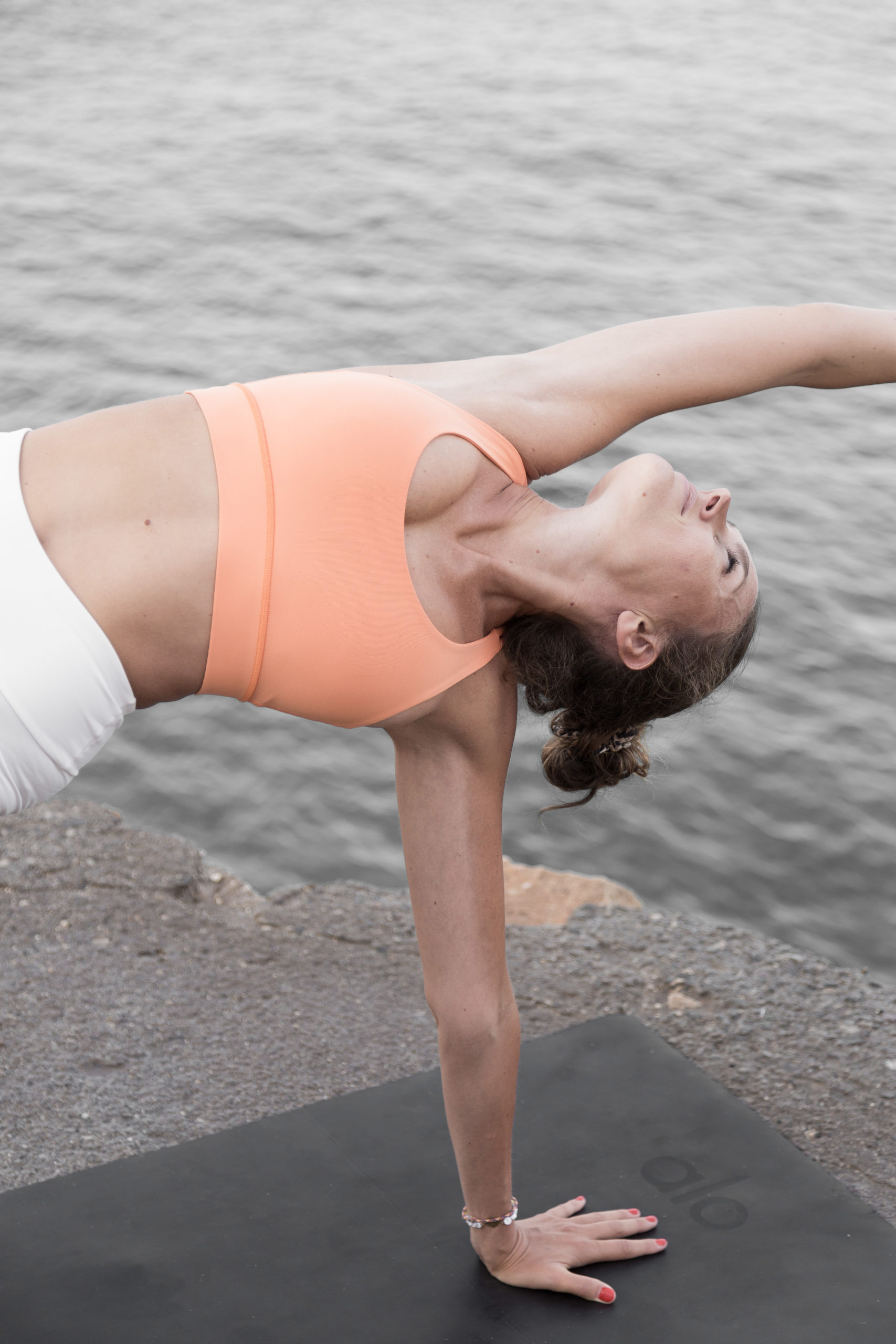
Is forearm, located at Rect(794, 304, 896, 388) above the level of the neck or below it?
above

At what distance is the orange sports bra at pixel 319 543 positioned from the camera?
151 cm

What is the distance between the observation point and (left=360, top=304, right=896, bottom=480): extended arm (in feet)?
5.64

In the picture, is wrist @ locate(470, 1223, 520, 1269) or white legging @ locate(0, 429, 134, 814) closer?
white legging @ locate(0, 429, 134, 814)

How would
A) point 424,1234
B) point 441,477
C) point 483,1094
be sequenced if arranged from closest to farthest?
point 441,477 → point 483,1094 → point 424,1234

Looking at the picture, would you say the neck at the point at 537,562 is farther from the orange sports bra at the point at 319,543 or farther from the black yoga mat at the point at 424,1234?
the black yoga mat at the point at 424,1234

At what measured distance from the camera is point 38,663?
1444 mm

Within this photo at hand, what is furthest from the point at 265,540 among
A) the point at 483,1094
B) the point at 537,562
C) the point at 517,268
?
the point at 517,268

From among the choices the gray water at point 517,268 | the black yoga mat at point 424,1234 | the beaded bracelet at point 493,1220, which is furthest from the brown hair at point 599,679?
the gray water at point 517,268

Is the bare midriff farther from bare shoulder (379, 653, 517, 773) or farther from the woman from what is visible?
bare shoulder (379, 653, 517, 773)

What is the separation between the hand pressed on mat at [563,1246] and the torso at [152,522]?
0.97 metres

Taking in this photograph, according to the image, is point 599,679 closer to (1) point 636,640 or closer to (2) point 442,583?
(1) point 636,640

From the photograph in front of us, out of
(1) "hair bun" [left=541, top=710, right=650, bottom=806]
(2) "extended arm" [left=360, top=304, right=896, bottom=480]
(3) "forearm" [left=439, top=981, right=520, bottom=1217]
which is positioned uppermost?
(2) "extended arm" [left=360, top=304, right=896, bottom=480]

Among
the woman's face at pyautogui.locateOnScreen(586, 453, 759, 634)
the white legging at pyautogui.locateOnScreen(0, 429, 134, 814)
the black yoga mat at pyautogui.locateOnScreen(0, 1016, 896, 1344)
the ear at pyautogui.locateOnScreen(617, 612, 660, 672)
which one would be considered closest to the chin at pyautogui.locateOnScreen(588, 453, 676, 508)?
the woman's face at pyautogui.locateOnScreen(586, 453, 759, 634)

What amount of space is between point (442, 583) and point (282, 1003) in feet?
4.90
